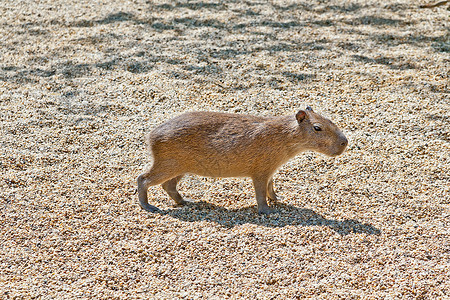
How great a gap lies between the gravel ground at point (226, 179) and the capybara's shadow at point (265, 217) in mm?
17

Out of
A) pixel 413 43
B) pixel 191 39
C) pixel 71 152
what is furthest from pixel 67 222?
pixel 413 43

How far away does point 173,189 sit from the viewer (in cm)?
467

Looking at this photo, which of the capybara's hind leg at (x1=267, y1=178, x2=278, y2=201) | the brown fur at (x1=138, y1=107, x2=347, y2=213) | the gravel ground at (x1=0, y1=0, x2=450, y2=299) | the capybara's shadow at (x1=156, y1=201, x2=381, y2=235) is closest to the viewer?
the gravel ground at (x1=0, y1=0, x2=450, y2=299)

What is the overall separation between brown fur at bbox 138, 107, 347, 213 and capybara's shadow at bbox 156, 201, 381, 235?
11 centimetres

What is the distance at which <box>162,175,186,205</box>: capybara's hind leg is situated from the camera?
4656 mm

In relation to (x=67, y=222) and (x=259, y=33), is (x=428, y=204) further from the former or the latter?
(x=259, y=33)

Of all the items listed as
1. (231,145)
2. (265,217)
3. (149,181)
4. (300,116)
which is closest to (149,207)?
(149,181)

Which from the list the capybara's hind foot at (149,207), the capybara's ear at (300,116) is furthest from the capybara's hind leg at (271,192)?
the capybara's hind foot at (149,207)

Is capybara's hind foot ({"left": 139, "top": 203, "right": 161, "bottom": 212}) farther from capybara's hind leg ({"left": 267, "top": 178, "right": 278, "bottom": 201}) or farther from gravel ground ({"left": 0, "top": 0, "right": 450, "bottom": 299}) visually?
capybara's hind leg ({"left": 267, "top": 178, "right": 278, "bottom": 201})

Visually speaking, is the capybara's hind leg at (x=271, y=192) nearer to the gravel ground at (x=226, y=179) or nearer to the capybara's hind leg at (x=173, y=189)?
the gravel ground at (x=226, y=179)

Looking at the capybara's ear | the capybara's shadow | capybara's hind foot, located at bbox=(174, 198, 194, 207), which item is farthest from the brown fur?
capybara's hind foot, located at bbox=(174, 198, 194, 207)

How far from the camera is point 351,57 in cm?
711

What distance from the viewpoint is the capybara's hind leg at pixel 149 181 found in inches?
177

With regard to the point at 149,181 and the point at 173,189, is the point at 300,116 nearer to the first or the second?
the point at 173,189
